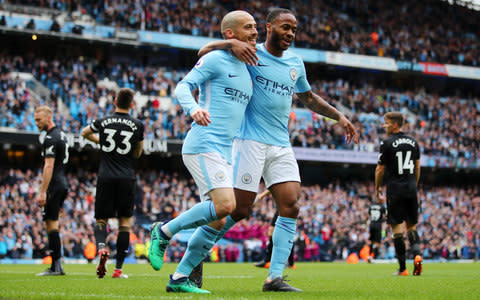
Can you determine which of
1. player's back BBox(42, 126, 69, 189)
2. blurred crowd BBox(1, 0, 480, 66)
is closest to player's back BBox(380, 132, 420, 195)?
player's back BBox(42, 126, 69, 189)

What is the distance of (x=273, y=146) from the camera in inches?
252

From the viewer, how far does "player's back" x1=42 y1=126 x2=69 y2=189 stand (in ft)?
31.1

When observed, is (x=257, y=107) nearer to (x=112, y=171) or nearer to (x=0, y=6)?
(x=112, y=171)

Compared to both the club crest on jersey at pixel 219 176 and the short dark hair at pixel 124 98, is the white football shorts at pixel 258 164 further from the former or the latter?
the short dark hair at pixel 124 98

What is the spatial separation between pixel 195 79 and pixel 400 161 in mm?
5630

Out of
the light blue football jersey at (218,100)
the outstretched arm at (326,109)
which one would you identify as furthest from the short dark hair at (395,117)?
the light blue football jersey at (218,100)

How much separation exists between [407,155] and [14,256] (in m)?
13.9

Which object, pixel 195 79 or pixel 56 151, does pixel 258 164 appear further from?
pixel 56 151

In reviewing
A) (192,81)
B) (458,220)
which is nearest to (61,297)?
(192,81)

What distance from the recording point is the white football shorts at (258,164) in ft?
20.6

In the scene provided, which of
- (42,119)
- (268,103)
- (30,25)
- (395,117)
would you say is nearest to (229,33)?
(268,103)

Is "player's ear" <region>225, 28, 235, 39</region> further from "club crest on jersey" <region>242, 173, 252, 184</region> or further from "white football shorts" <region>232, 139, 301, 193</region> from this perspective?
"club crest on jersey" <region>242, 173, 252, 184</region>

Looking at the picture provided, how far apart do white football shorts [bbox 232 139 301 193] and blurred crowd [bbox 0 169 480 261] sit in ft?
43.2

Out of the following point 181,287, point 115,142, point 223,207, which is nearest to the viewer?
point 223,207
